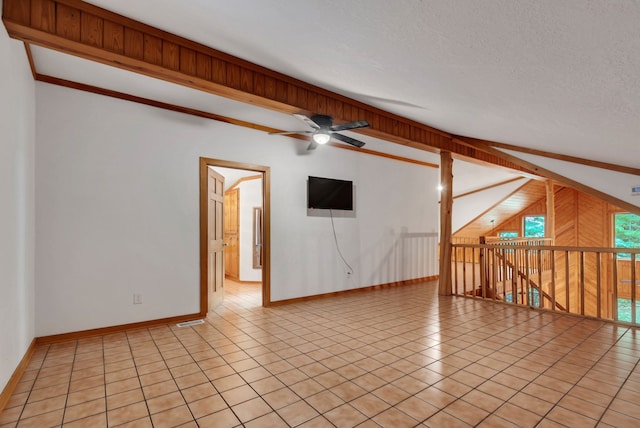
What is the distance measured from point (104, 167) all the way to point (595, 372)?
476 centimetres

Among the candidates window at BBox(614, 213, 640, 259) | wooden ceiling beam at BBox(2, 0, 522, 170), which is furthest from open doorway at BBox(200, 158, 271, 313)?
window at BBox(614, 213, 640, 259)

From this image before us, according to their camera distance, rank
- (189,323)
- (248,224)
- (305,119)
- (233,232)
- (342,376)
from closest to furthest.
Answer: (342,376) → (305,119) → (189,323) → (248,224) → (233,232)

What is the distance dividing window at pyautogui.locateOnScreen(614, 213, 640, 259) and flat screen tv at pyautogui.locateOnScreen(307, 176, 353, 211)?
28.7ft

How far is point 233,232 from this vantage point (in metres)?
7.40

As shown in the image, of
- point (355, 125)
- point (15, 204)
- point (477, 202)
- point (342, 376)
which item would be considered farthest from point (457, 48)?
point (477, 202)

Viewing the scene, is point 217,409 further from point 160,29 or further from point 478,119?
point 478,119

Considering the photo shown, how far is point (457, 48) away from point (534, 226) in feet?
36.4

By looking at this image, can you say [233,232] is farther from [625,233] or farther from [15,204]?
[625,233]

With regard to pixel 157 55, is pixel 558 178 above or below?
below

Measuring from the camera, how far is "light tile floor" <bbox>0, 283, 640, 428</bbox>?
1.98m

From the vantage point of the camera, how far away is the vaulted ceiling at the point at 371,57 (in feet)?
5.54

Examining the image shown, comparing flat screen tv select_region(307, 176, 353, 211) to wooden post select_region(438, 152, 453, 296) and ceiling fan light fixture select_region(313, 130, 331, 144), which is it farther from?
wooden post select_region(438, 152, 453, 296)

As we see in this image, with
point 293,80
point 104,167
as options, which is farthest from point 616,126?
point 104,167

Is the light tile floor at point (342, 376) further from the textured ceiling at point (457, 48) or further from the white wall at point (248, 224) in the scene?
the white wall at point (248, 224)
